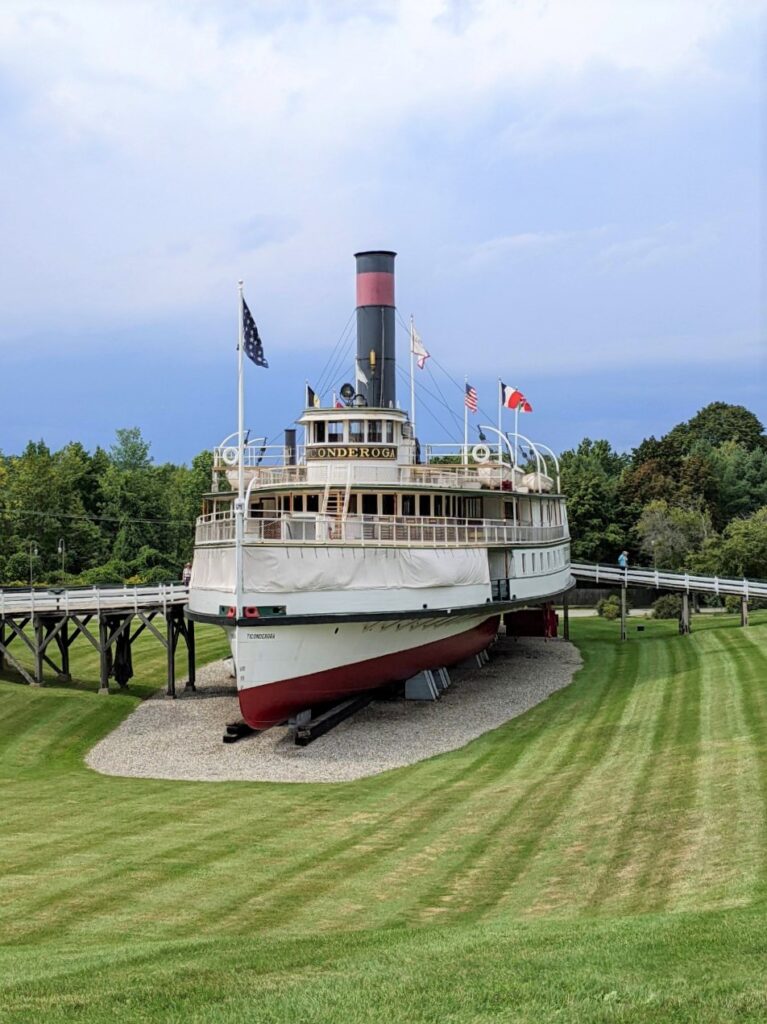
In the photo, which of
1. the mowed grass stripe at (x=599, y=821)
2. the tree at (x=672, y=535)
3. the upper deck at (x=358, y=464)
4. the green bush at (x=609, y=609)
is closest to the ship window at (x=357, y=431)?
the upper deck at (x=358, y=464)

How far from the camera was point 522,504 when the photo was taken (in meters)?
45.6

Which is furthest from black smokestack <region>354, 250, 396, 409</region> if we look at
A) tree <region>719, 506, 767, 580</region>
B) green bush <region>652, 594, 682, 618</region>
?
tree <region>719, 506, 767, 580</region>

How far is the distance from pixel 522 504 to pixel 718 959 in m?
34.3

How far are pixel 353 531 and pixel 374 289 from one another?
1913 cm

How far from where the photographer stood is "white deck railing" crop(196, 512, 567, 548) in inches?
1296

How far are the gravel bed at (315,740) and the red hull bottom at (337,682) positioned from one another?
0.80m

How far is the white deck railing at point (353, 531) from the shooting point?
32.9 metres

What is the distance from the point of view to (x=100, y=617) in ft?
132

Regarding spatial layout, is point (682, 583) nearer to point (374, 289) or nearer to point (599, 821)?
point (374, 289)

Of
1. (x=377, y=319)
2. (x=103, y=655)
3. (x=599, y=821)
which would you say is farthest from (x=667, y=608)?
(x=599, y=821)

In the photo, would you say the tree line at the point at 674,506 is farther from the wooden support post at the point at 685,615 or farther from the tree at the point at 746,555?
the wooden support post at the point at 685,615

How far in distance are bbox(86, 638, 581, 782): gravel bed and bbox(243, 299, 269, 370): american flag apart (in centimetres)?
1016

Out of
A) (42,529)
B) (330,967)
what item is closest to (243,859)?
(330,967)

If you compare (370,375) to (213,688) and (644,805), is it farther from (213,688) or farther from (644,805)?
(644,805)
